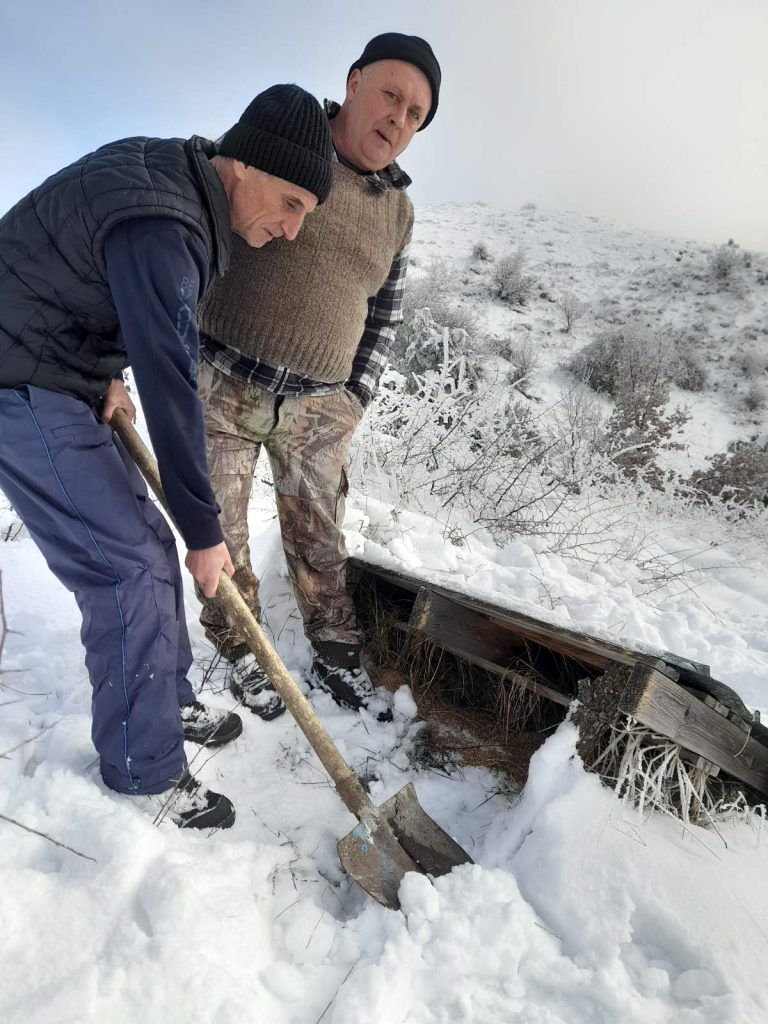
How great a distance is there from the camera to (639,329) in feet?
53.8

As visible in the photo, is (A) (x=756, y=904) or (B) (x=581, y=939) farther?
(A) (x=756, y=904)

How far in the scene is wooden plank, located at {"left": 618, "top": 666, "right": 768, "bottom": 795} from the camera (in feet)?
5.47

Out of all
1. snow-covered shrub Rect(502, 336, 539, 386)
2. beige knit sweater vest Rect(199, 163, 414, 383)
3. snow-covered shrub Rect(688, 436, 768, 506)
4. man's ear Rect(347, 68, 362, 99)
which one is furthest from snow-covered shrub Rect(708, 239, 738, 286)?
beige knit sweater vest Rect(199, 163, 414, 383)

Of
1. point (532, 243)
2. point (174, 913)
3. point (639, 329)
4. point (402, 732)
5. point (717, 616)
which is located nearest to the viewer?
point (174, 913)

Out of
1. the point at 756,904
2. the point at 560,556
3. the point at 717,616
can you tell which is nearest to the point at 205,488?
the point at 756,904

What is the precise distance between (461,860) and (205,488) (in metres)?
1.38

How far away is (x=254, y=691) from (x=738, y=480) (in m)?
8.97

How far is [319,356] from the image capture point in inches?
85.7

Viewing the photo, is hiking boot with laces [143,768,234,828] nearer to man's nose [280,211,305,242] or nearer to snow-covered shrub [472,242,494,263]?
man's nose [280,211,305,242]

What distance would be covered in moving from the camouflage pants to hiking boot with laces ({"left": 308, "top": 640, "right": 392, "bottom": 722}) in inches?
2.2

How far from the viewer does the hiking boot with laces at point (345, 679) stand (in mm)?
2461

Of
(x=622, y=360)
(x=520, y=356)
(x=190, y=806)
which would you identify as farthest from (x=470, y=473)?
(x=622, y=360)

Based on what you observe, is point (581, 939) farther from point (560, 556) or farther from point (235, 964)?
point (560, 556)

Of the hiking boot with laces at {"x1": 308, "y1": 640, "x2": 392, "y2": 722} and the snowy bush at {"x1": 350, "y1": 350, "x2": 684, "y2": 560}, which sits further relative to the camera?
the snowy bush at {"x1": 350, "y1": 350, "x2": 684, "y2": 560}
